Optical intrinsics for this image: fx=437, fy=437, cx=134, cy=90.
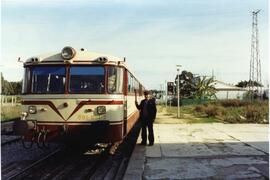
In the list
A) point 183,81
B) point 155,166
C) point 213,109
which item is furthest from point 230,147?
point 183,81

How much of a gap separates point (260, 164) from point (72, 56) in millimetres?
5195

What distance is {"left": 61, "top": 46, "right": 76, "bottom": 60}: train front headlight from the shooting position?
1101 cm

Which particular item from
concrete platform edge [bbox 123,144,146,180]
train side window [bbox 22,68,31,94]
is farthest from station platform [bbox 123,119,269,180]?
train side window [bbox 22,68,31,94]

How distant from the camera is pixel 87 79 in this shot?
36.0 ft

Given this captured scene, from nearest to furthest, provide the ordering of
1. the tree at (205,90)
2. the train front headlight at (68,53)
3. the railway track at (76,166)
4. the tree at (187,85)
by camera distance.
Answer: the railway track at (76,166), the train front headlight at (68,53), the tree at (205,90), the tree at (187,85)

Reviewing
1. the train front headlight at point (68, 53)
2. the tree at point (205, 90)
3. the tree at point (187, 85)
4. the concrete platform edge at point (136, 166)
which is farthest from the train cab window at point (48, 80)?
the tree at point (187, 85)

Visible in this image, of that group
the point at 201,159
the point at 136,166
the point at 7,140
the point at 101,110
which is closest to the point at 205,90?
the point at 7,140

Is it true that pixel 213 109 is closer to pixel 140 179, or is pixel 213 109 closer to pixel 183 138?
pixel 183 138

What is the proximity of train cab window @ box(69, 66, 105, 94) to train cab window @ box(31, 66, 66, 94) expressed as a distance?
0.26m

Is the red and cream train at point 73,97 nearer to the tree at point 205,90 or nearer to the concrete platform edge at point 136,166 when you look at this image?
the concrete platform edge at point 136,166

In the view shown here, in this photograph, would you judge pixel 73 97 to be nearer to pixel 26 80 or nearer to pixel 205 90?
pixel 26 80

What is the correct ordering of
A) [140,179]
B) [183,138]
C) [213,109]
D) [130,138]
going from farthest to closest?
[213,109] → [130,138] → [183,138] → [140,179]

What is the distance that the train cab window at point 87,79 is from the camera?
10906 millimetres

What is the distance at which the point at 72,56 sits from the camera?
11.0m
